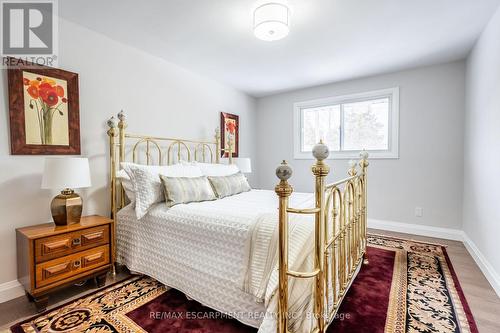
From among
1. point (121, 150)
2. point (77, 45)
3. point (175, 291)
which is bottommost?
point (175, 291)

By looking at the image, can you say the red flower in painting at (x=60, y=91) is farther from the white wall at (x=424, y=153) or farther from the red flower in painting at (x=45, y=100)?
the white wall at (x=424, y=153)

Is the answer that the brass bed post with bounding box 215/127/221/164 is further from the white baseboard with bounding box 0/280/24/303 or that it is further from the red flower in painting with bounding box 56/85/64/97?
the white baseboard with bounding box 0/280/24/303

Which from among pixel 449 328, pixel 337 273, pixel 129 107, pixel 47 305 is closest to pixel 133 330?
pixel 47 305

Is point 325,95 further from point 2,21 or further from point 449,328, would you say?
point 2,21

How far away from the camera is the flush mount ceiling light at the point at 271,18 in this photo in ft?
6.41

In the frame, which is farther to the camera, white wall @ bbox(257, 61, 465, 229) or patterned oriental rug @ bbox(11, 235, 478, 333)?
white wall @ bbox(257, 61, 465, 229)

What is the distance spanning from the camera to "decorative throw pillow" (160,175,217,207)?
84.2 inches

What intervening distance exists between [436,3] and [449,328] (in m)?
2.43

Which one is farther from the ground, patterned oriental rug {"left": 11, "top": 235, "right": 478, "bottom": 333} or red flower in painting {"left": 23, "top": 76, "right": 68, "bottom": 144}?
red flower in painting {"left": 23, "top": 76, "right": 68, "bottom": 144}

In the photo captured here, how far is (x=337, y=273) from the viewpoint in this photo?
1657mm

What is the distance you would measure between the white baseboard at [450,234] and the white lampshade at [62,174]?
134 inches

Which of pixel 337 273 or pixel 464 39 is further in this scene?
pixel 464 39

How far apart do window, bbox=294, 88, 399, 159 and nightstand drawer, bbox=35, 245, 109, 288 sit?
11.1 ft

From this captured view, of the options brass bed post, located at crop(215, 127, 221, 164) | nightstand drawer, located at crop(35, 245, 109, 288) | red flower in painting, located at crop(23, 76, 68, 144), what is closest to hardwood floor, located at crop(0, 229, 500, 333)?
nightstand drawer, located at crop(35, 245, 109, 288)
